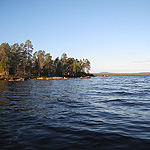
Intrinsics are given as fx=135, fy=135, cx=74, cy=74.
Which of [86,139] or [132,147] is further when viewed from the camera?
[86,139]

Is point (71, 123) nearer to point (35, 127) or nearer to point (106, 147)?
point (35, 127)

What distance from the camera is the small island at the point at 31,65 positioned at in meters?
80.9

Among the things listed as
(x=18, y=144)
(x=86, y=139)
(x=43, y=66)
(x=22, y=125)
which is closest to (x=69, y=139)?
(x=86, y=139)

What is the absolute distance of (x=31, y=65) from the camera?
355 feet

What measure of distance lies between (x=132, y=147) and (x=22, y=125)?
18.5ft

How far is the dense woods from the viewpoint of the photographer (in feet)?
268

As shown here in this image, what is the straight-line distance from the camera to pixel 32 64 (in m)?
111

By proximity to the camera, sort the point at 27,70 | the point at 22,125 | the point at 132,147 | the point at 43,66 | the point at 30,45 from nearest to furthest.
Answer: the point at 132,147, the point at 22,125, the point at 30,45, the point at 27,70, the point at 43,66

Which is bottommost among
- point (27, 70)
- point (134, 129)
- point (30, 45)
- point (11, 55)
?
point (134, 129)

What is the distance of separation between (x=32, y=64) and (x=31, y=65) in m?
3.24

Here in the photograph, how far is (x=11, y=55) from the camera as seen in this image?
88.8m

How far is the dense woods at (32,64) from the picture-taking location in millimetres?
81750

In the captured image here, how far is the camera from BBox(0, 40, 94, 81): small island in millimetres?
80906

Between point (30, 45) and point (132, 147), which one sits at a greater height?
point (30, 45)
